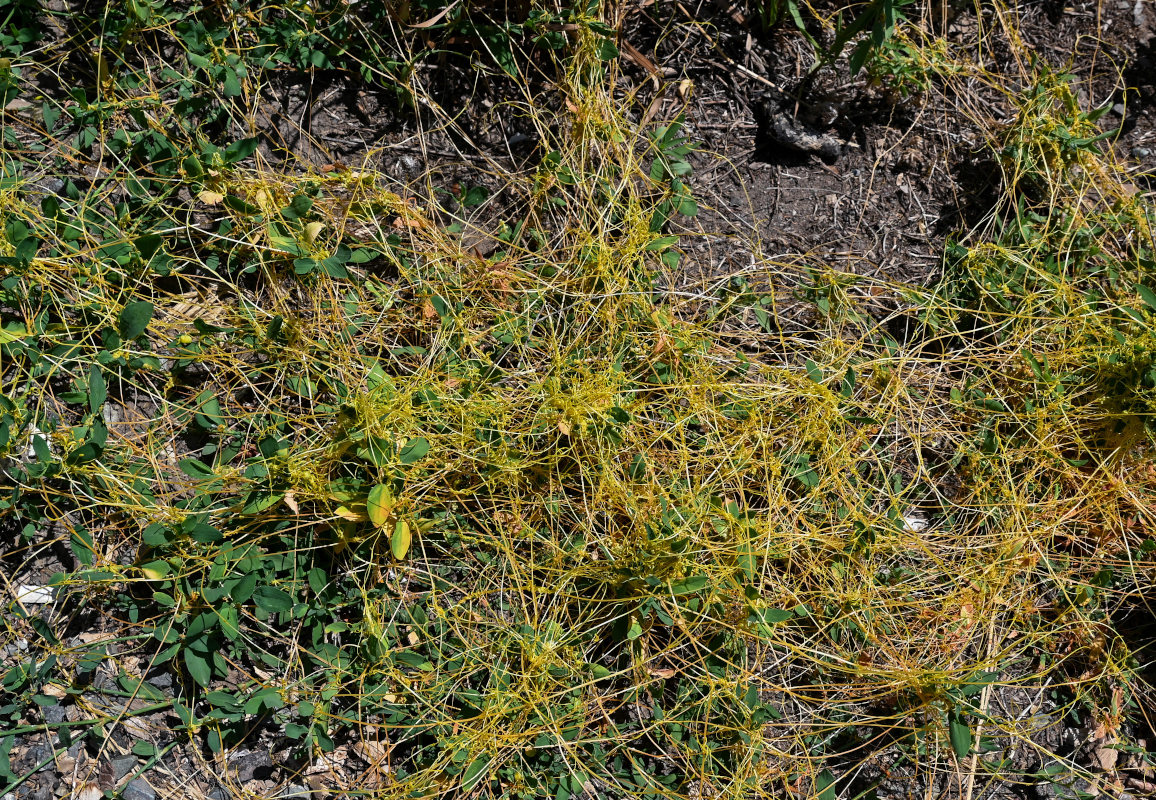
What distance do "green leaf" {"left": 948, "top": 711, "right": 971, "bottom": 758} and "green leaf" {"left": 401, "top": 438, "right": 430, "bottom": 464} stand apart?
141 centimetres

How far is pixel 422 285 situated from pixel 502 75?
1.99 ft

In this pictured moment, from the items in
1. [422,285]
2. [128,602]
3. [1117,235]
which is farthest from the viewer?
[1117,235]

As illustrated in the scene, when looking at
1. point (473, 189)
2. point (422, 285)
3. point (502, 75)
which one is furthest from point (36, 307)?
point (502, 75)

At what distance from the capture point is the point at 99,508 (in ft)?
6.24

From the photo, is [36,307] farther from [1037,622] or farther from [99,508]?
[1037,622]

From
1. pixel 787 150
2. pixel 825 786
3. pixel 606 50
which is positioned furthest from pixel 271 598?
pixel 787 150

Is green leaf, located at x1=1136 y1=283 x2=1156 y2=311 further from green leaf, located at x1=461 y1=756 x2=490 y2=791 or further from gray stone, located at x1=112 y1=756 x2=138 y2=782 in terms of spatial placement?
gray stone, located at x1=112 y1=756 x2=138 y2=782

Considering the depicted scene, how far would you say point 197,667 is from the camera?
182cm

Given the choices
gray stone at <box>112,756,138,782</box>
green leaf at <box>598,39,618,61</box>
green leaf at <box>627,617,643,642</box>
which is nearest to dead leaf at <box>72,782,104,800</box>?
gray stone at <box>112,756,138,782</box>

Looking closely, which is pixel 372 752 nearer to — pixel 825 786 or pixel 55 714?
pixel 55 714

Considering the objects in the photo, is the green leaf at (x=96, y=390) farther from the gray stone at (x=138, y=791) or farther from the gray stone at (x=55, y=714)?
the gray stone at (x=138, y=791)

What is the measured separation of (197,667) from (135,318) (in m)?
0.81

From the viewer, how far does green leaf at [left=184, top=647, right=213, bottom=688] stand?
181 cm

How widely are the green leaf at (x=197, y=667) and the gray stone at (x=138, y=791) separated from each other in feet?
0.92
